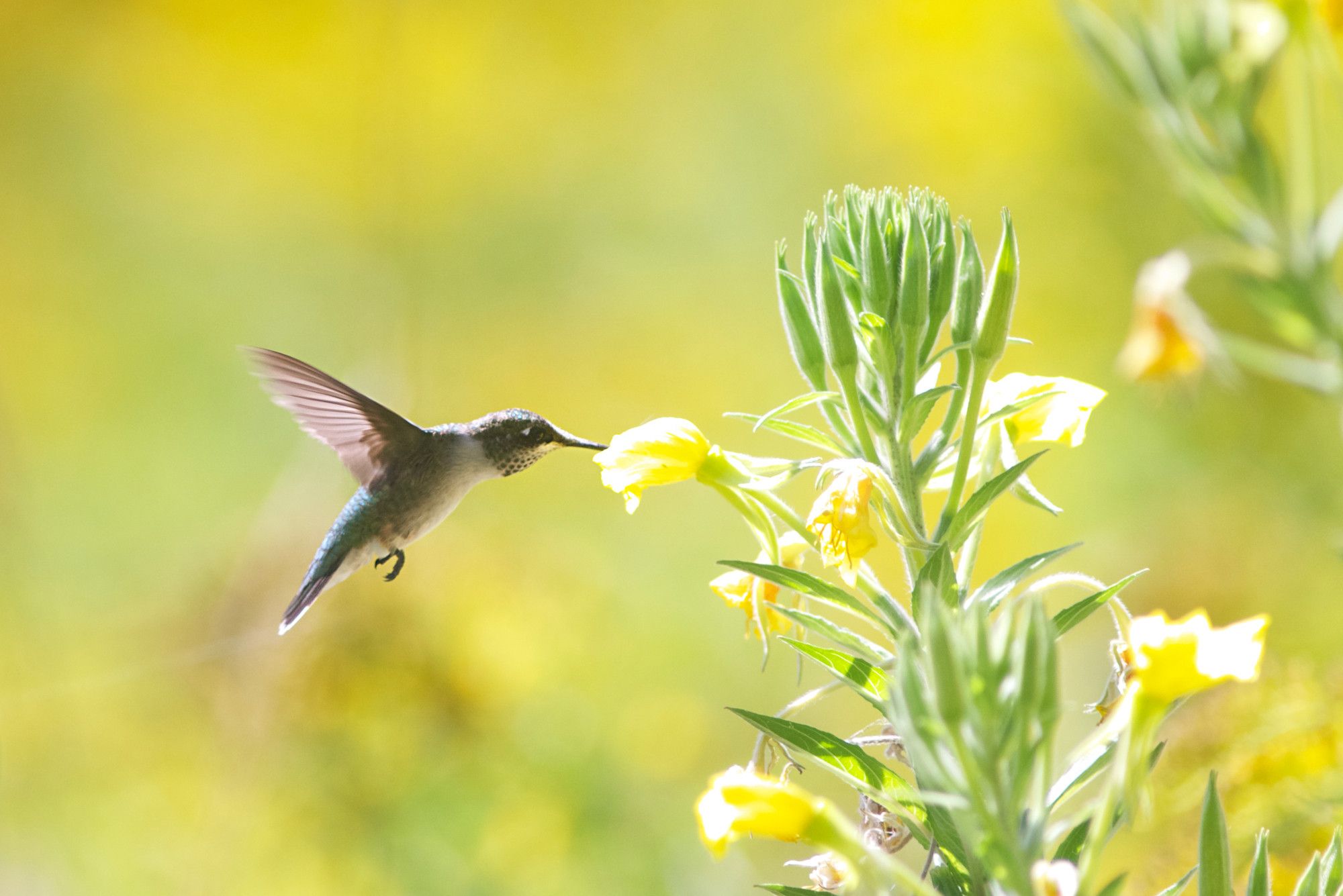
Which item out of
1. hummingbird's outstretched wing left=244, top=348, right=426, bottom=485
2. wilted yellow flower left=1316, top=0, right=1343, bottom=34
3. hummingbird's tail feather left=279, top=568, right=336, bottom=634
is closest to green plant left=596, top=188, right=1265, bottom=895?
wilted yellow flower left=1316, top=0, right=1343, bottom=34

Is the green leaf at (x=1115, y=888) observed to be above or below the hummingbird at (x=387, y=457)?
below

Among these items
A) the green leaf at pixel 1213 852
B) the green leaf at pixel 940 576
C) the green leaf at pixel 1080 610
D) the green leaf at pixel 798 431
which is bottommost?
the green leaf at pixel 1213 852

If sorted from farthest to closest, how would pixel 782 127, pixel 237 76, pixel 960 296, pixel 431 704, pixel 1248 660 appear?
pixel 237 76, pixel 782 127, pixel 431 704, pixel 960 296, pixel 1248 660

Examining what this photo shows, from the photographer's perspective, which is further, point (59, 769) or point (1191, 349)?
Result: point (59, 769)

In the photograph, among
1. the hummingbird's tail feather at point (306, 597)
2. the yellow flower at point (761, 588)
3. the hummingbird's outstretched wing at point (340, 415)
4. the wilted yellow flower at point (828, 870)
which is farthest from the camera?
the hummingbird's tail feather at point (306, 597)

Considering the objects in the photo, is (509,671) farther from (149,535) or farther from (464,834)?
(149,535)

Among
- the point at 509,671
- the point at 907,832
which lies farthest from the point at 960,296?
the point at 509,671

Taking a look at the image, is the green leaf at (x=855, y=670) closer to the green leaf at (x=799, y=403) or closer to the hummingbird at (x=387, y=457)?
the green leaf at (x=799, y=403)

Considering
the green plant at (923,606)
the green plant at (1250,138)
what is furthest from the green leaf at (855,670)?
the green plant at (1250,138)
